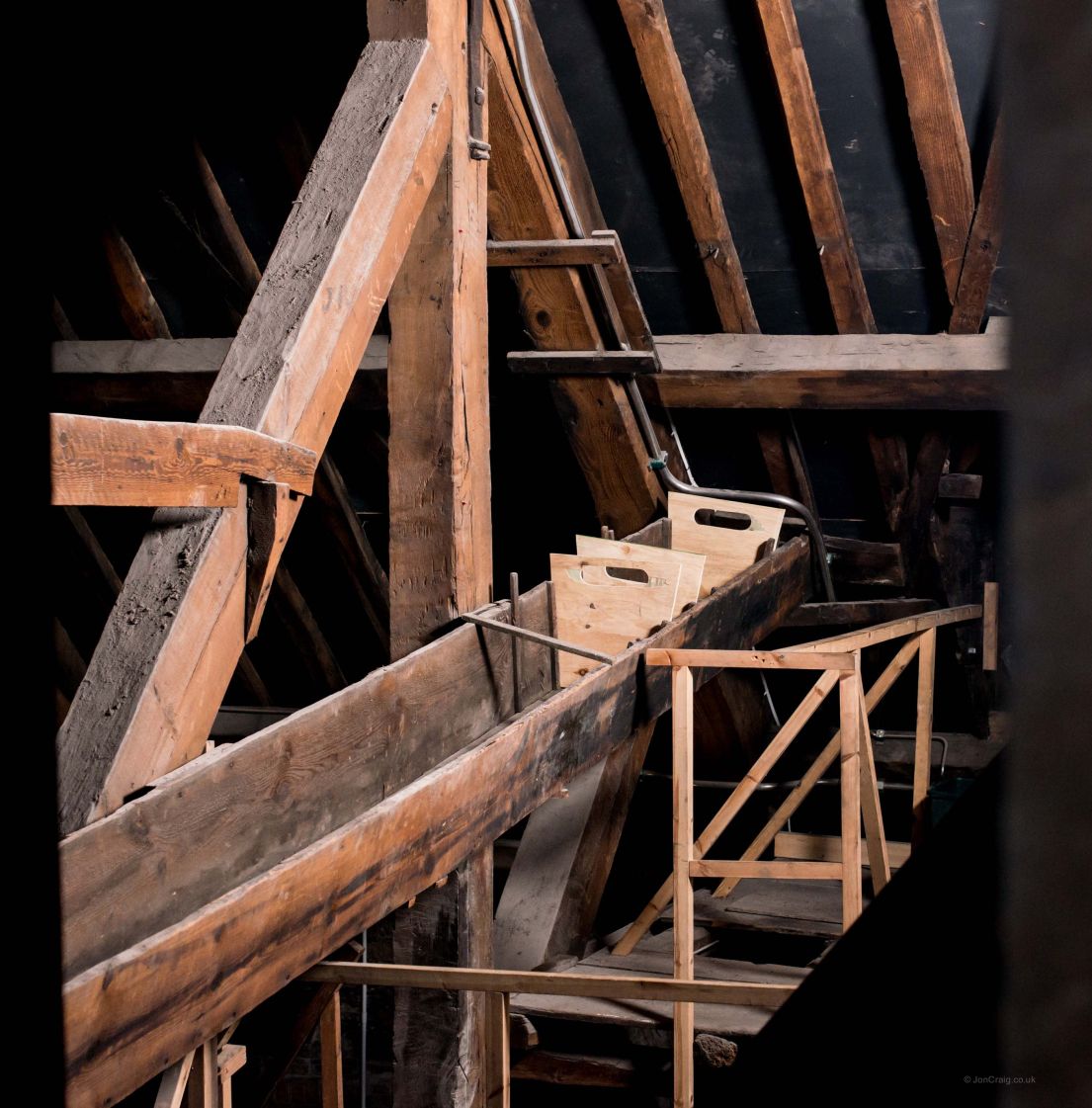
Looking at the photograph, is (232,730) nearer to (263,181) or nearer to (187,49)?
(263,181)

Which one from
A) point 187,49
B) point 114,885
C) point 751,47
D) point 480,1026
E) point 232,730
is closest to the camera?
point 114,885

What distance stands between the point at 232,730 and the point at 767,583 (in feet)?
10.7

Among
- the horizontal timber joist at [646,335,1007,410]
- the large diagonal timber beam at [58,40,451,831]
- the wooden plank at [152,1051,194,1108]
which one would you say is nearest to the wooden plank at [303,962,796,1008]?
the wooden plank at [152,1051,194,1108]

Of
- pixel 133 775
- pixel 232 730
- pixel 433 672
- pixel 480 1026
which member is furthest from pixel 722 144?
pixel 232 730

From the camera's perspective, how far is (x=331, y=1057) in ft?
9.16

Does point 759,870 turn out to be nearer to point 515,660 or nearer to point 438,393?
point 515,660

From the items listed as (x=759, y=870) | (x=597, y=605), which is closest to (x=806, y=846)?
(x=759, y=870)

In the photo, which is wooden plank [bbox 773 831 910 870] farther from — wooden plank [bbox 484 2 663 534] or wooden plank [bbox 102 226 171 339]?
wooden plank [bbox 102 226 171 339]

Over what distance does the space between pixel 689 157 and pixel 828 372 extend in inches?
34.6

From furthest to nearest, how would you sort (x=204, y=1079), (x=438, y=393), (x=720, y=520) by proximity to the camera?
(x=720, y=520), (x=438, y=393), (x=204, y=1079)

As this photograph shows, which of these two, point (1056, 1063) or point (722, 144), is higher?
point (722, 144)

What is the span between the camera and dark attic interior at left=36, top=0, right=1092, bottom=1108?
14.2 inches

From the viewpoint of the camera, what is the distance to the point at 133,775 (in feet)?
5.82

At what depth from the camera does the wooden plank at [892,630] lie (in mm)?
4309
